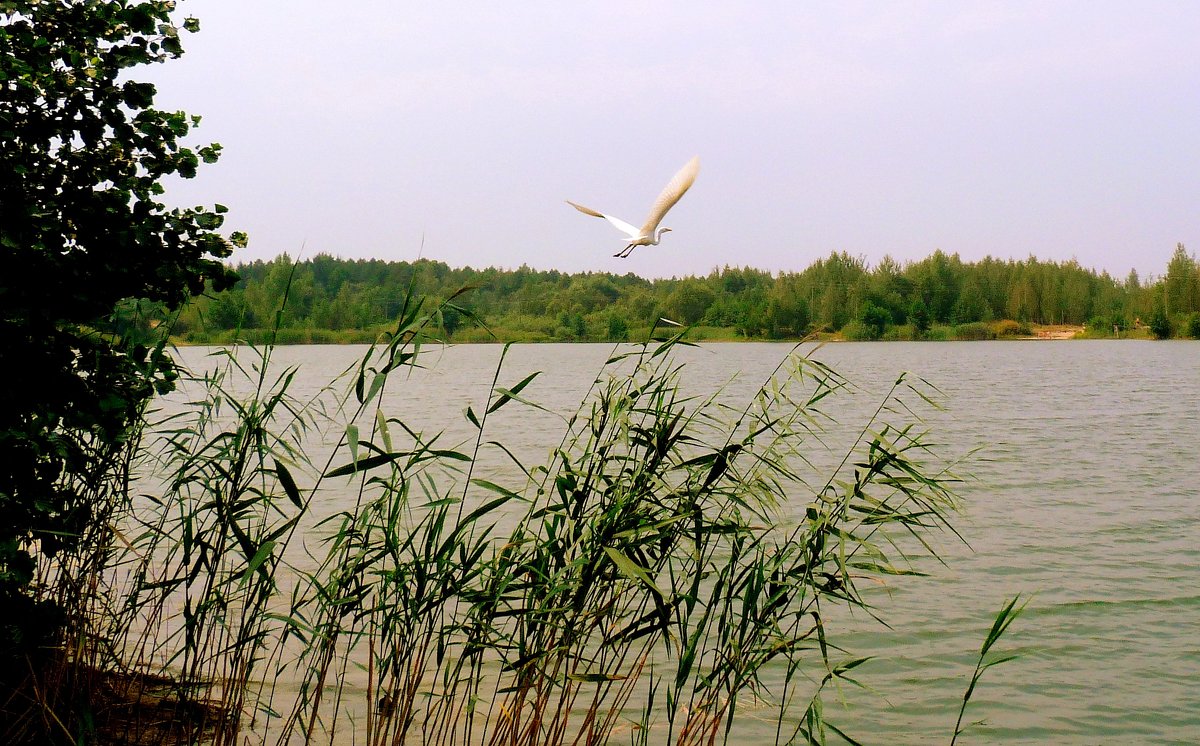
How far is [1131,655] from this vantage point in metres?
7.04

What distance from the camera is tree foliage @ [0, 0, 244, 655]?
358 centimetres

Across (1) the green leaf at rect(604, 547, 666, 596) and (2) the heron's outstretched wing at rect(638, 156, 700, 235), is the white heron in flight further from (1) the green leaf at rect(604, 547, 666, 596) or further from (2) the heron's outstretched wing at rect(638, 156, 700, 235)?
(1) the green leaf at rect(604, 547, 666, 596)

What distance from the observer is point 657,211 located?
7.09 metres

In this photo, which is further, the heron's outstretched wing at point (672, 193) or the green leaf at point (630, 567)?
the heron's outstretched wing at point (672, 193)

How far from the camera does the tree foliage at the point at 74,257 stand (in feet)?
11.8

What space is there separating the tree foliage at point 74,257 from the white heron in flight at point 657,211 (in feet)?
10.4

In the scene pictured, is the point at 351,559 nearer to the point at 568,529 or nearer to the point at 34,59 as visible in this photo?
the point at 568,529

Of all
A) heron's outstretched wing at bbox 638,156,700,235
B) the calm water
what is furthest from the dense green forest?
heron's outstretched wing at bbox 638,156,700,235

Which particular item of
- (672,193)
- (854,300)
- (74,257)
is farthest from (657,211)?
(854,300)

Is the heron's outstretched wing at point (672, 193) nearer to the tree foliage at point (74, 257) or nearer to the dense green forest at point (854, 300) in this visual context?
the tree foliage at point (74, 257)

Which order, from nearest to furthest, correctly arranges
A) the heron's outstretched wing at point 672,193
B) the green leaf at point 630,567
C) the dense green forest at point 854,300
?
the green leaf at point 630,567 < the heron's outstretched wing at point 672,193 < the dense green forest at point 854,300

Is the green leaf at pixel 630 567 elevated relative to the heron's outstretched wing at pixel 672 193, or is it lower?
lower

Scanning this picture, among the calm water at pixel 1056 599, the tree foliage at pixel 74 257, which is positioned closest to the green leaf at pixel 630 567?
the calm water at pixel 1056 599

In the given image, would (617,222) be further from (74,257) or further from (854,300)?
(854,300)
